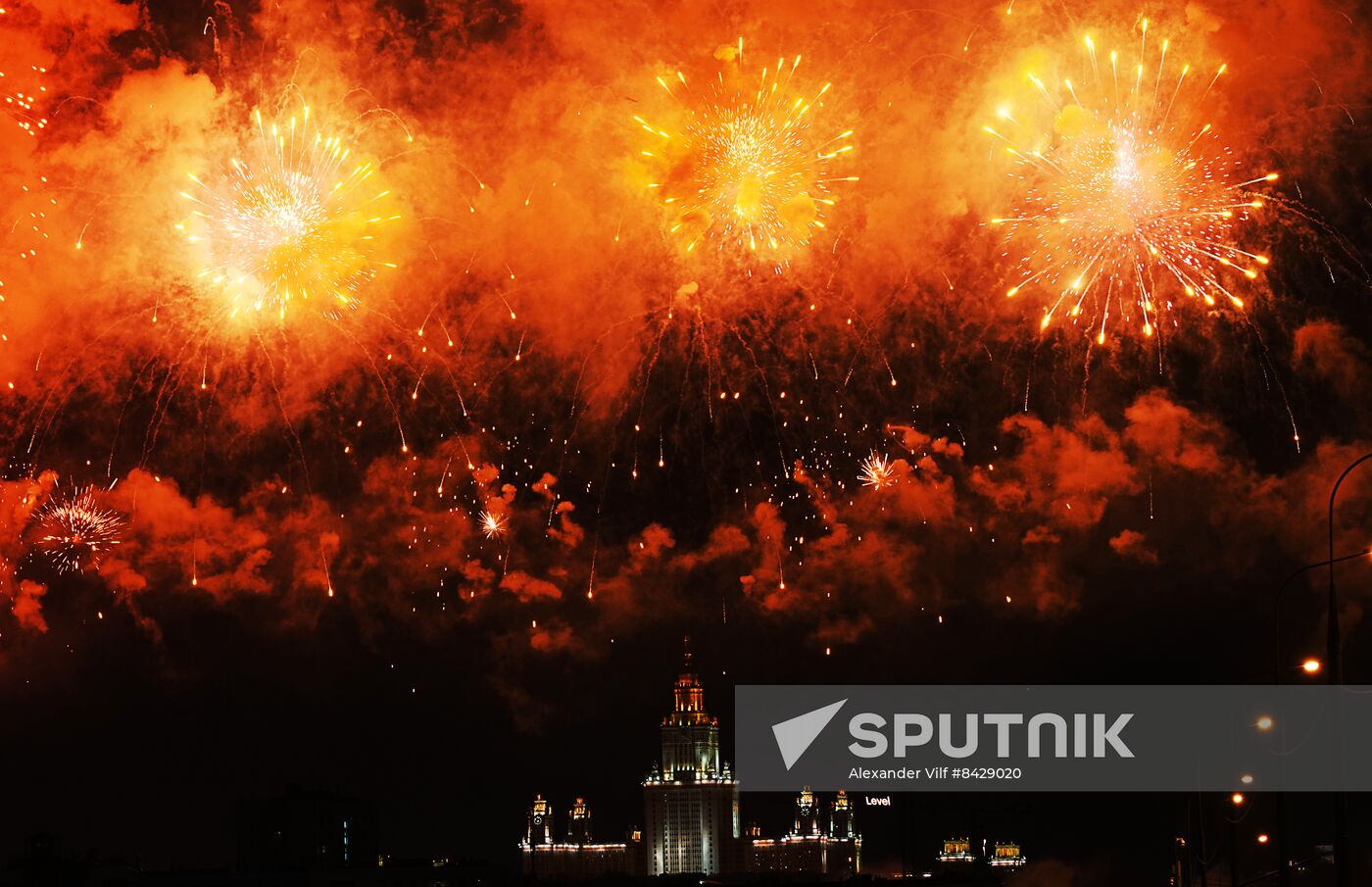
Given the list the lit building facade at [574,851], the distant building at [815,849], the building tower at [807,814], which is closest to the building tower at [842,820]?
the distant building at [815,849]

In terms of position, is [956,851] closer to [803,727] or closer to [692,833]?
[692,833]

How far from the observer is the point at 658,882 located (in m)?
143

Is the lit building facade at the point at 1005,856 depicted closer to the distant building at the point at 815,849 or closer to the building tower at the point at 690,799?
the distant building at the point at 815,849

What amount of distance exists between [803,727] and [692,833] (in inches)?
3682

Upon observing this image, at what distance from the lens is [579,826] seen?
191 m

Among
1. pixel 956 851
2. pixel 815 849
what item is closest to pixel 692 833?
pixel 815 849

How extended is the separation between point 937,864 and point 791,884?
998 inches

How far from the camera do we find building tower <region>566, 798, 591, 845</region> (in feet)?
622

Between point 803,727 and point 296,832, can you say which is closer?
point 803,727

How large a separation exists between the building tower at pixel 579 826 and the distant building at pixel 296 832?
243 ft

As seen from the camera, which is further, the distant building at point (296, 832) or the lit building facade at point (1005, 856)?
the lit building facade at point (1005, 856)

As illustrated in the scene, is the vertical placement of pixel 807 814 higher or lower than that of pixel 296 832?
higher

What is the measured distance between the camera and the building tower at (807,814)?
190m

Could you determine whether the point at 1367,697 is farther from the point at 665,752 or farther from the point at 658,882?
the point at 665,752
